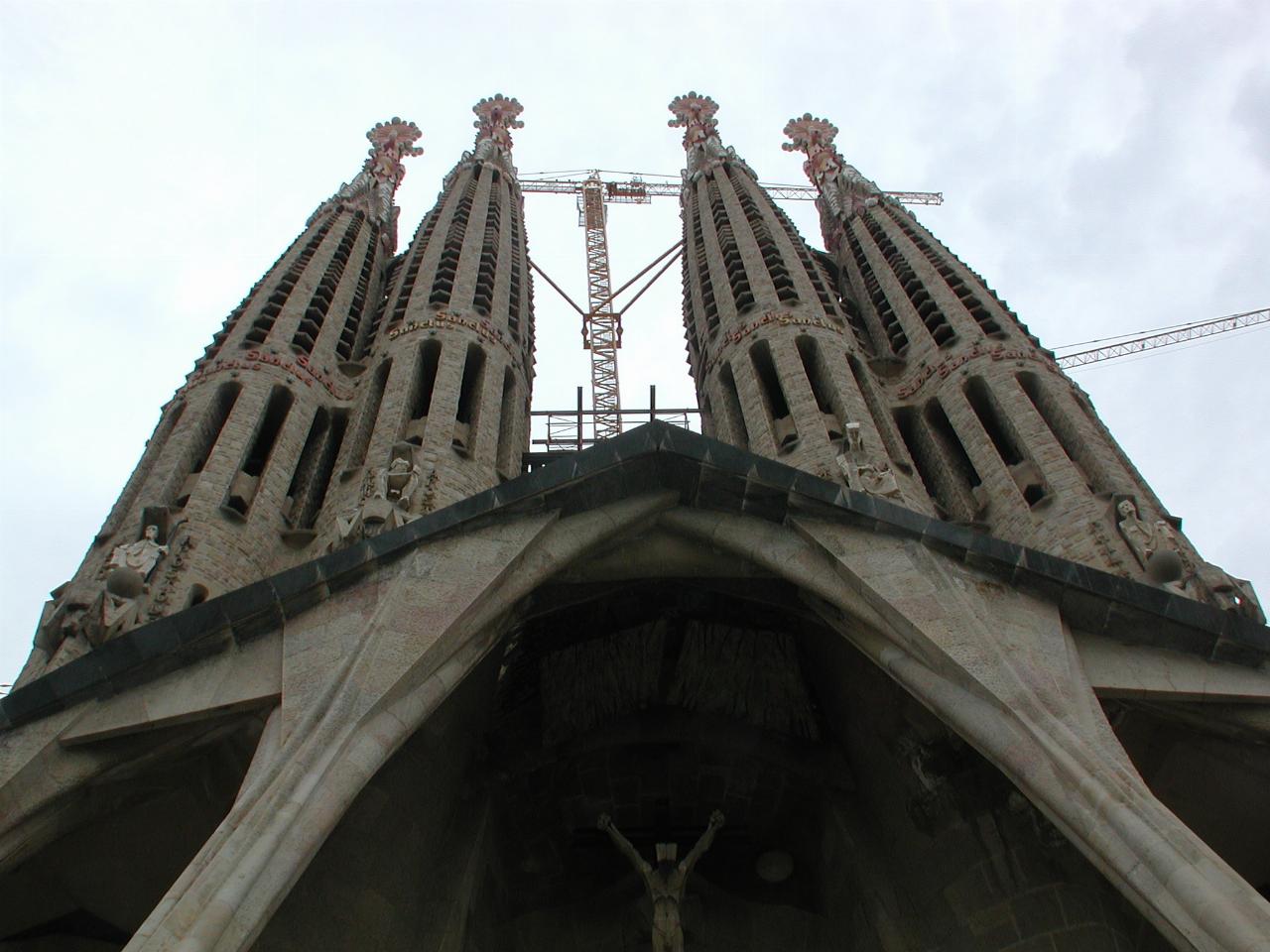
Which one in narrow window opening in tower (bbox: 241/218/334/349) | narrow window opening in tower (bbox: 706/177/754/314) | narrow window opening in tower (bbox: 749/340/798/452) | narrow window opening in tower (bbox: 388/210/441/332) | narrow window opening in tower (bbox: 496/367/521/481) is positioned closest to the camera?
narrow window opening in tower (bbox: 749/340/798/452)

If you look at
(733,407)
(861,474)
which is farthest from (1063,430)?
(733,407)

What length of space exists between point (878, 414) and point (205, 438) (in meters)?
10.7

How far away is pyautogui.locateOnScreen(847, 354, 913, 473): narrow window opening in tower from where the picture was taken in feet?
74.7

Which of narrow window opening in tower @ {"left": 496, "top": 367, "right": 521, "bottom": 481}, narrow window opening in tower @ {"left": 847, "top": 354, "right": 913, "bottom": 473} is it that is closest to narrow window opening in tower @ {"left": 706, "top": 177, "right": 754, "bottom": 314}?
narrow window opening in tower @ {"left": 847, "top": 354, "right": 913, "bottom": 473}

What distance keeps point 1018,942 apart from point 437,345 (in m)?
16.4

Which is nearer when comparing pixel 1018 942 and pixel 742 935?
pixel 1018 942

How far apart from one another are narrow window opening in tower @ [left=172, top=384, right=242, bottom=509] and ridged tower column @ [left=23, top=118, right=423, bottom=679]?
0.08 feet

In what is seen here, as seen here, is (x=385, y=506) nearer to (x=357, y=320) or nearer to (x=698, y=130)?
(x=357, y=320)

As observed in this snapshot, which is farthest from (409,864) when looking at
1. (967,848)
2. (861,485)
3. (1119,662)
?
(861,485)

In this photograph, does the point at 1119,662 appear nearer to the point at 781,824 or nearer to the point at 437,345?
the point at 781,824

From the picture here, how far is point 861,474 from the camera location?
18328mm

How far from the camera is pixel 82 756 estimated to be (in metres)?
11.0

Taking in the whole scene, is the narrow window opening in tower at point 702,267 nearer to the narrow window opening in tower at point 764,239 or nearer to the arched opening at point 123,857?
the narrow window opening in tower at point 764,239

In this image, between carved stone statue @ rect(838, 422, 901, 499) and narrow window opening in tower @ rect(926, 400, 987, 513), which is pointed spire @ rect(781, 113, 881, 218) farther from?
carved stone statue @ rect(838, 422, 901, 499)
